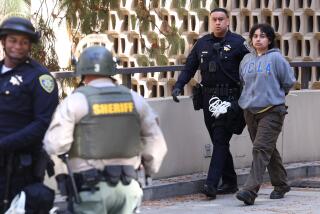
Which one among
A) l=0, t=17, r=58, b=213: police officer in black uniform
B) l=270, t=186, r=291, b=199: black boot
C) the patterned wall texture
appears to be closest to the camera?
l=0, t=17, r=58, b=213: police officer in black uniform

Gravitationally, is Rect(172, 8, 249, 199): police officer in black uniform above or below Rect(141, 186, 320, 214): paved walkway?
above

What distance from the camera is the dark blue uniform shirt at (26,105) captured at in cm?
698

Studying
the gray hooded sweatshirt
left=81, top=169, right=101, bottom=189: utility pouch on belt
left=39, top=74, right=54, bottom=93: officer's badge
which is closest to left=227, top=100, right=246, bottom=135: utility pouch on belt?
the gray hooded sweatshirt

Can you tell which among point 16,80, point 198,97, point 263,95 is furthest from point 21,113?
point 198,97

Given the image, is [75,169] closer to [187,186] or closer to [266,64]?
[266,64]

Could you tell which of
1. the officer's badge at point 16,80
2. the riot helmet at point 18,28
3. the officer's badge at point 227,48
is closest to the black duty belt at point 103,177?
the officer's badge at point 16,80

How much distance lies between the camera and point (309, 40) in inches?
599

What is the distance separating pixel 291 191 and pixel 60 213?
5269 millimetres

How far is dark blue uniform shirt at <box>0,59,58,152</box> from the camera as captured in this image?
22.9 feet

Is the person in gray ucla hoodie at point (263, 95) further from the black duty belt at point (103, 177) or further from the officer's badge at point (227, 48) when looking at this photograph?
the black duty belt at point (103, 177)

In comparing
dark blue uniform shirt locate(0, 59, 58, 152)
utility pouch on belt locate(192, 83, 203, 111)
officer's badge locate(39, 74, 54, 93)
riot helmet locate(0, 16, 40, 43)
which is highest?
riot helmet locate(0, 16, 40, 43)

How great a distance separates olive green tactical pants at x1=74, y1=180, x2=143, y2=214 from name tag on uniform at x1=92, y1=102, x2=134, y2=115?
43 cm

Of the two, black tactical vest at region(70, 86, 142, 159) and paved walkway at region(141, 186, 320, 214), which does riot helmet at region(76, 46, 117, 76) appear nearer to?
black tactical vest at region(70, 86, 142, 159)

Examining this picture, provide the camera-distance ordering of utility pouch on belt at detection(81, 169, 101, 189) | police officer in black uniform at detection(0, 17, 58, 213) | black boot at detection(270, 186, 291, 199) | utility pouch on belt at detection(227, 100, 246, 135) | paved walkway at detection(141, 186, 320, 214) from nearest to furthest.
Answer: utility pouch on belt at detection(81, 169, 101, 189) < police officer in black uniform at detection(0, 17, 58, 213) < paved walkway at detection(141, 186, 320, 214) < utility pouch on belt at detection(227, 100, 246, 135) < black boot at detection(270, 186, 291, 199)
